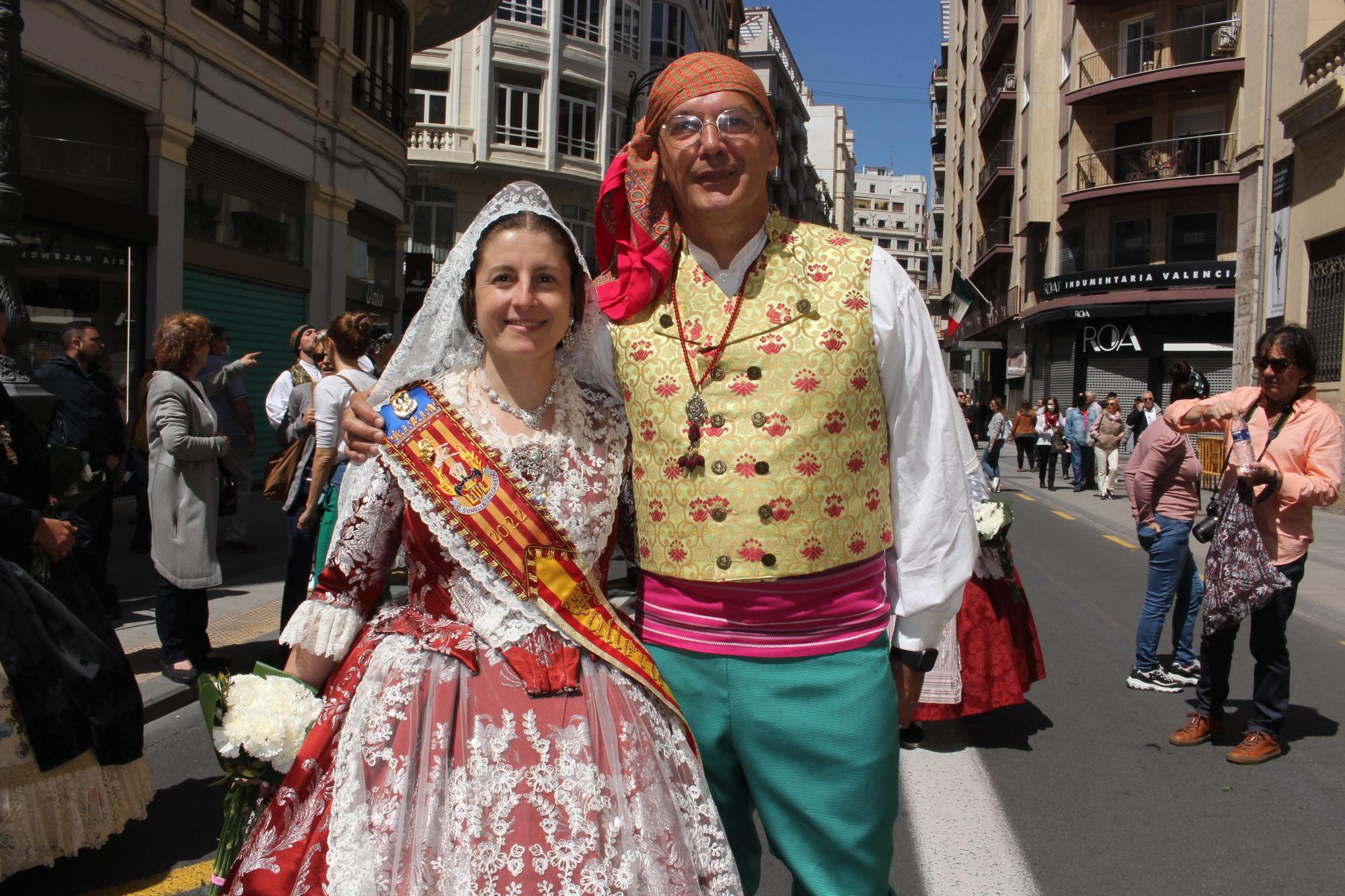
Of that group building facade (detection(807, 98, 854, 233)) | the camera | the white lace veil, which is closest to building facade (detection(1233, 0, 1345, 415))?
the camera

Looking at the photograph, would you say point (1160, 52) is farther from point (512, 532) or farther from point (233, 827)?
point (233, 827)

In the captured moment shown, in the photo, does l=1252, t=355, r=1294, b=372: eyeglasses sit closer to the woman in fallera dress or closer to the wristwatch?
the wristwatch

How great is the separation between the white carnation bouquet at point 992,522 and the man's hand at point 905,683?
265 cm

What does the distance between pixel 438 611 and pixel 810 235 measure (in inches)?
42.6

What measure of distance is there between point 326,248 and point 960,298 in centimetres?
2154

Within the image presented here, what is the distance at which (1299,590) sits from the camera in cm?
902

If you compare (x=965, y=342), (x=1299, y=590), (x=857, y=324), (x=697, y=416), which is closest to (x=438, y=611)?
(x=697, y=416)

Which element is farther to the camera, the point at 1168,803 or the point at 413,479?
the point at 1168,803

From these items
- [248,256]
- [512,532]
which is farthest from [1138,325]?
[512,532]

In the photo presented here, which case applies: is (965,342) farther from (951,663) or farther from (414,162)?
(951,663)

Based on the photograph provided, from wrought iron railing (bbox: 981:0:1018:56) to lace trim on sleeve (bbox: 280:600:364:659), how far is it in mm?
38754

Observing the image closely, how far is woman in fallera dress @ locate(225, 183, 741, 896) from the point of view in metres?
1.87

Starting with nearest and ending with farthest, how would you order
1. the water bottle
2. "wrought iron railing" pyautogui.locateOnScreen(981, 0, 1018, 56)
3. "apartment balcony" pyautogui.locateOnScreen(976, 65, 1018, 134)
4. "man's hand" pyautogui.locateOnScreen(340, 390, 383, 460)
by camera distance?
"man's hand" pyautogui.locateOnScreen(340, 390, 383, 460) < the water bottle < "wrought iron railing" pyautogui.locateOnScreen(981, 0, 1018, 56) < "apartment balcony" pyautogui.locateOnScreen(976, 65, 1018, 134)

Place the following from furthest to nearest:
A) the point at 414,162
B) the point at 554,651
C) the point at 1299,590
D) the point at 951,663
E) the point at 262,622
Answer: the point at 414,162 < the point at 1299,590 < the point at 262,622 < the point at 951,663 < the point at 554,651
